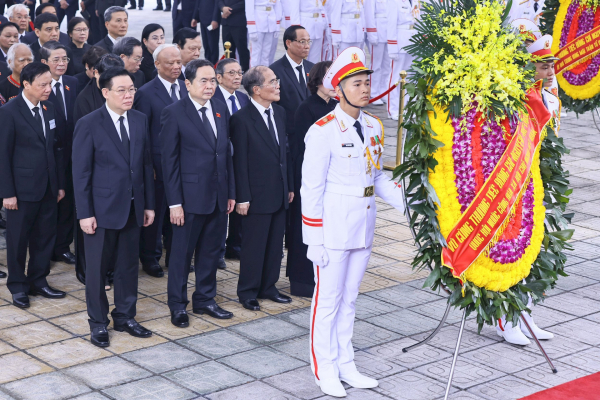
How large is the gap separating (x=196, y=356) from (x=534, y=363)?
86.2 inches

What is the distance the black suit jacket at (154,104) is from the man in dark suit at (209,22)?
7.52 m

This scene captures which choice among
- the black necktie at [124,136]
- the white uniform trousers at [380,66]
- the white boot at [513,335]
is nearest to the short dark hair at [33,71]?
the black necktie at [124,136]

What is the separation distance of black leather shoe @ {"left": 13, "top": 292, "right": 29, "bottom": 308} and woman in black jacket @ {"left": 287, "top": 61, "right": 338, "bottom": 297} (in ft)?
6.60

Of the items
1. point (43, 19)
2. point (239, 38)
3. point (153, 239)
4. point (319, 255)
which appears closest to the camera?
point (319, 255)

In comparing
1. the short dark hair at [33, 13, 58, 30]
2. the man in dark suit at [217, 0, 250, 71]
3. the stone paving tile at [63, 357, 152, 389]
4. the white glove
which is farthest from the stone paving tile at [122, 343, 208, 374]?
the man in dark suit at [217, 0, 250, 71]

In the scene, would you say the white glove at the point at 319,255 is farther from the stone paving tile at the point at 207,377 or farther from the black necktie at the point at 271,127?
the black necktie at the point at 271,127

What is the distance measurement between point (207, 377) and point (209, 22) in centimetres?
1049

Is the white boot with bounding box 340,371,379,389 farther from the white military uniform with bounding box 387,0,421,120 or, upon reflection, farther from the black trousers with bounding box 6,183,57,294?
the white military uniform with bounding box 387,0,421,120

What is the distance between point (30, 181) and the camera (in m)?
6.26

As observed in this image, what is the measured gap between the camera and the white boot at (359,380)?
4.99 meters

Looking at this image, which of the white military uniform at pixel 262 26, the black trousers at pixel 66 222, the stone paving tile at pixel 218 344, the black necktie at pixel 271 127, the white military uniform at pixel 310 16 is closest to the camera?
the stone paving tile at pixel 218 344

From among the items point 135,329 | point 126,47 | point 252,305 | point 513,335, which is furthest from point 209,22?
point 513,335

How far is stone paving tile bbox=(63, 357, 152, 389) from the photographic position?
16.4ft

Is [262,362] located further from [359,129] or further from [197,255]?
[359,129]
